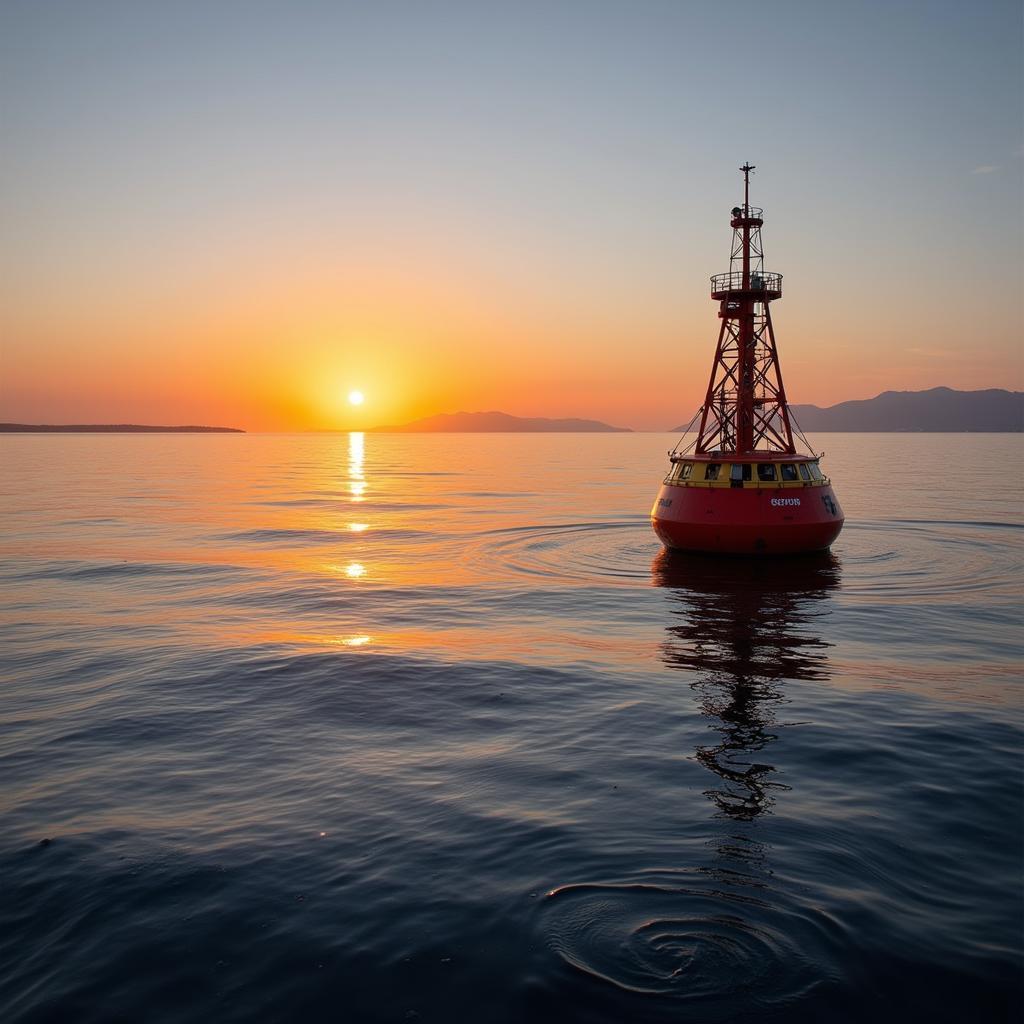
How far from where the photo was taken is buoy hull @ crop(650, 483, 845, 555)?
3475 cm

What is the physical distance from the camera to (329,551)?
136ft

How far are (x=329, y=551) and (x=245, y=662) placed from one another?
21033mm

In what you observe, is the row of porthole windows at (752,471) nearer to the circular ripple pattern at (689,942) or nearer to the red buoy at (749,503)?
the red buoy at (749,503)

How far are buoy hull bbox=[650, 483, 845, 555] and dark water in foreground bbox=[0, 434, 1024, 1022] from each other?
4.89m

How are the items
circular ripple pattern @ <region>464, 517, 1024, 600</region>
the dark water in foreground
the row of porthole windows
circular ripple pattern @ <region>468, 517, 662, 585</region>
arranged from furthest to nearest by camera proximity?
the row of porthole windows
circular ripple pattern @ <region>468, 517, 662, 585</region>
circular ripple pattern @ <region>464, 517, 1024, 600</region>
the dark water in foreground

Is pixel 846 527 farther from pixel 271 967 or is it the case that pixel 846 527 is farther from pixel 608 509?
pixel 271 967

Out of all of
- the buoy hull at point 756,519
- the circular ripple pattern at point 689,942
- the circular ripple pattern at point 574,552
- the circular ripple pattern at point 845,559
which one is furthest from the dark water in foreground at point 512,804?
the buoy hull at point 756,519

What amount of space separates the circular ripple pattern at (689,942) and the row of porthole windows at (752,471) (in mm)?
26686

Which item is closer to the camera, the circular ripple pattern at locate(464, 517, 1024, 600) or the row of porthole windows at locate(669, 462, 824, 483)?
the circular ripple pattern at locate(464, 517, 1024, 600)

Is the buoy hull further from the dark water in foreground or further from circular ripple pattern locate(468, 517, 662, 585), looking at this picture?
the dark water in foreground

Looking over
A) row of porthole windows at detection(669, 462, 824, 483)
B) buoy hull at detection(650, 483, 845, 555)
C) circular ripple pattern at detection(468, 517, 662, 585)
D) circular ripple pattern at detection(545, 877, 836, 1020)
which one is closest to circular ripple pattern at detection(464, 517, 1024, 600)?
circular ripple pattern at detection(468, 517, 662, 585)

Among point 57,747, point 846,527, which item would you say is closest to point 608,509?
point 846,527

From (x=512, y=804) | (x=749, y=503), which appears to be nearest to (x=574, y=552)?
(x=749, y=503)

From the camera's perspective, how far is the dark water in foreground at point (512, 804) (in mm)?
8203
